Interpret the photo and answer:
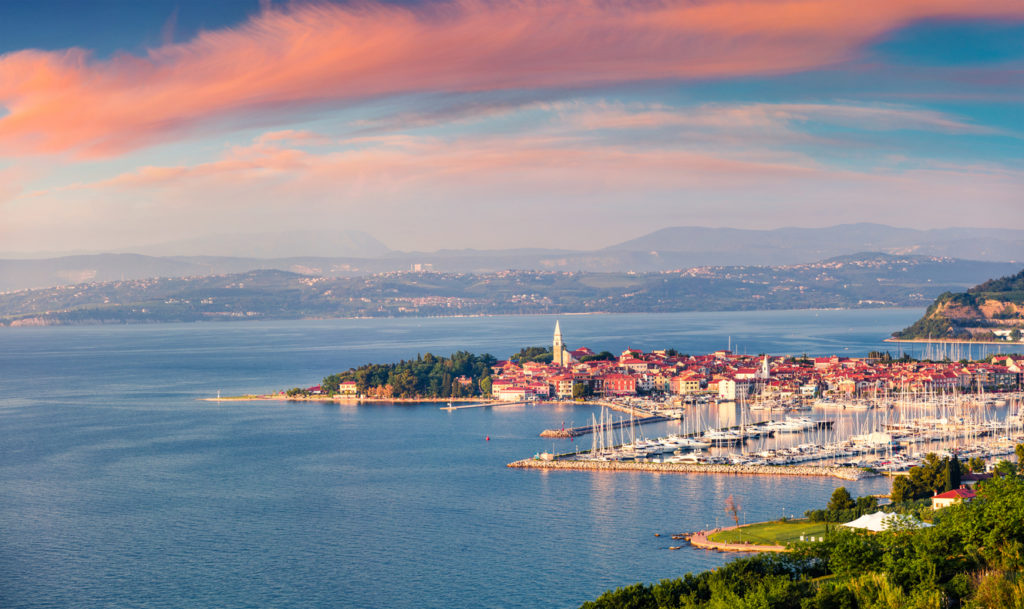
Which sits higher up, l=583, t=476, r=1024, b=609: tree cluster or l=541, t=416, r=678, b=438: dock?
l=583, t=476, r=1024, b=609: tree cluster

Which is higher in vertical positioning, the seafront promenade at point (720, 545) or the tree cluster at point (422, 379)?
the tree cluster at point (422, 379)

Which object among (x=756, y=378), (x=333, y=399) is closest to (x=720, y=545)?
(x=756, y=378)

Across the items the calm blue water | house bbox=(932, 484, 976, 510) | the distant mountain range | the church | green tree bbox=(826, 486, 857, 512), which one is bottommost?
the calm blue water

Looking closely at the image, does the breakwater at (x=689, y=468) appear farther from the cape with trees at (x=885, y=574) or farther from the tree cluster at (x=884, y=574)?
the tree cluster at (x=884, y=574)

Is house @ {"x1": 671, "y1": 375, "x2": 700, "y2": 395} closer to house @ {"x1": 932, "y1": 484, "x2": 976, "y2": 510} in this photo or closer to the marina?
the marina

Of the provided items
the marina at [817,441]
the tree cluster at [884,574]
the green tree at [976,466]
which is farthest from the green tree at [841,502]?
Result: the marina at [817,441]

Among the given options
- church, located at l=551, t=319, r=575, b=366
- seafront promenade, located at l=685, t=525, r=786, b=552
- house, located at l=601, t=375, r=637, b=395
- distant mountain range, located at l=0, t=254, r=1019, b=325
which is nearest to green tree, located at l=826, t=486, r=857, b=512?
seafront promenade, located at l=685, t=525, r=786, b=552
